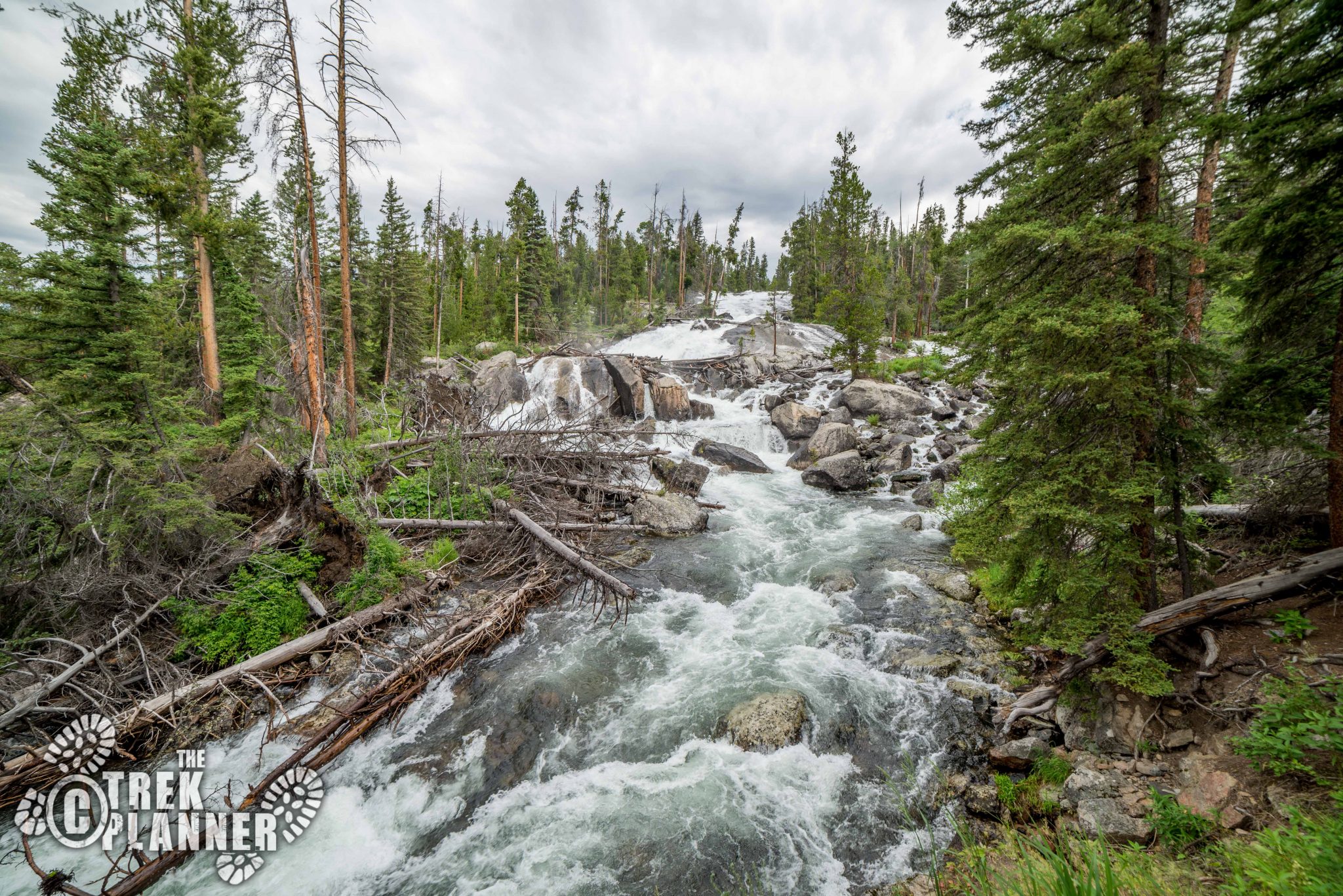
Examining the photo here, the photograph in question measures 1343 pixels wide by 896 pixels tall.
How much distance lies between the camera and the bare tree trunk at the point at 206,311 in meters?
14.1

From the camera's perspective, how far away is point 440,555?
934 cm

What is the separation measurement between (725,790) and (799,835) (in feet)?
2.88

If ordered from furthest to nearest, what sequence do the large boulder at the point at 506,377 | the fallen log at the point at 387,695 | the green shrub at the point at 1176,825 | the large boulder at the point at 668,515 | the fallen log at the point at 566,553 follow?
the large boulder at the point at 506,377
the large boulder at the point at 668,515
the fallen log at the point at 566,553
the fallen log at the point at 387,695
the green shrub at the point at 1176,825

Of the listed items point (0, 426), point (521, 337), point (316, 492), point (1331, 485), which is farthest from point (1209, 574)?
point (521, 337)

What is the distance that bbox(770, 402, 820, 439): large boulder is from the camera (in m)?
21.1

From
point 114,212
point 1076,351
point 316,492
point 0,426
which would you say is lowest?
point 316,492

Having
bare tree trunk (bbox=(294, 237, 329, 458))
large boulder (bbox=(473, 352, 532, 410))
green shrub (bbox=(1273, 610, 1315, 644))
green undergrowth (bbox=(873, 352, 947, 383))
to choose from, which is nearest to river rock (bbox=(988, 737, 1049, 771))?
green shrub (bbox=(1273, 610, 1315, 644))

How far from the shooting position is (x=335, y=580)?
7.99 m

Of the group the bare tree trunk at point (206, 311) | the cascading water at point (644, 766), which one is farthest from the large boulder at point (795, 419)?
the bare tree trunk at point (206, 311)

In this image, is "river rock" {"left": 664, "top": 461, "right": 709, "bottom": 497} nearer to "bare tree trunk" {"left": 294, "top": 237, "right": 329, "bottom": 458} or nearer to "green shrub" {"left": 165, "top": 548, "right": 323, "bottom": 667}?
"bare tree trunk" {"left": 294, "top": 237, "right": 329, "bottom": 458}

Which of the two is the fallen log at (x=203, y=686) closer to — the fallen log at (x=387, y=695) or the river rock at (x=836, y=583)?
the fallen log at (x=387, y=695)

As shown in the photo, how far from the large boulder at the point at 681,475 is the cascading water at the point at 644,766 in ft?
21.1

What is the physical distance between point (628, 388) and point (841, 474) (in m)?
11.2

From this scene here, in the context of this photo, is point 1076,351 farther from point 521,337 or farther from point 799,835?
point 521,337
